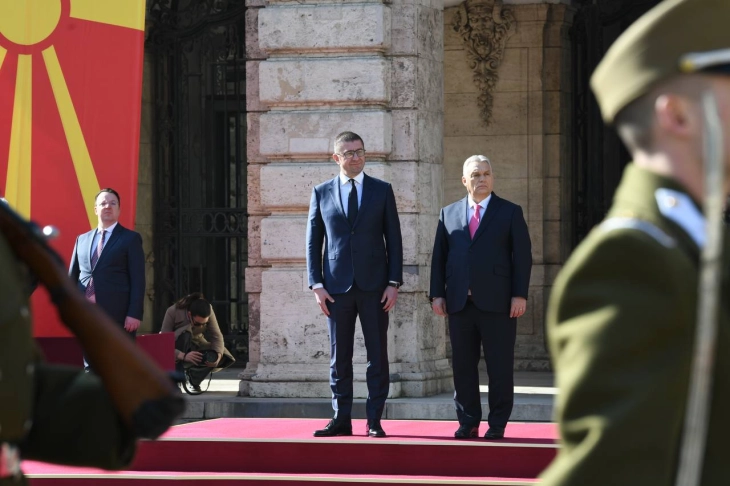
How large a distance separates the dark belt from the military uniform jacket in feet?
2.77

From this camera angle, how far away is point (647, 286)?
2078mm

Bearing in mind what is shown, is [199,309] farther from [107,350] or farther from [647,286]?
[647,286]

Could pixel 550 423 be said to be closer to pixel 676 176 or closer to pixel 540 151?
pixel 540 151

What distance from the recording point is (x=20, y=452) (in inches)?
94.1

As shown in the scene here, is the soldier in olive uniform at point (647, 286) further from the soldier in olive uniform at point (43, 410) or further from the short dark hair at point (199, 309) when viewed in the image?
the short dark hair at point (199, 309)

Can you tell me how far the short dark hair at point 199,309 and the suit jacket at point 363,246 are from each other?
318cm

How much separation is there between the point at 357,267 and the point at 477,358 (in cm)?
93

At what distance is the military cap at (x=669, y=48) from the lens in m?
2.15

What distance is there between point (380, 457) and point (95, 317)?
612cm

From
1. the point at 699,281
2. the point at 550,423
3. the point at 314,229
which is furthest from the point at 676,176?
the point at 550,423

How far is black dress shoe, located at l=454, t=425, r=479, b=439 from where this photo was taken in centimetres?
903

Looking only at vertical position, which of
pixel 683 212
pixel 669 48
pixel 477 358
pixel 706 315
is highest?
pixel 669 48

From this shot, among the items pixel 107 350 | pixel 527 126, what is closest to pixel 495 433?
pixel 527 126

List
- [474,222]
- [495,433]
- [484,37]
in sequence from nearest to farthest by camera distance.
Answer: [495,433]
[474,222]
[484,37]
